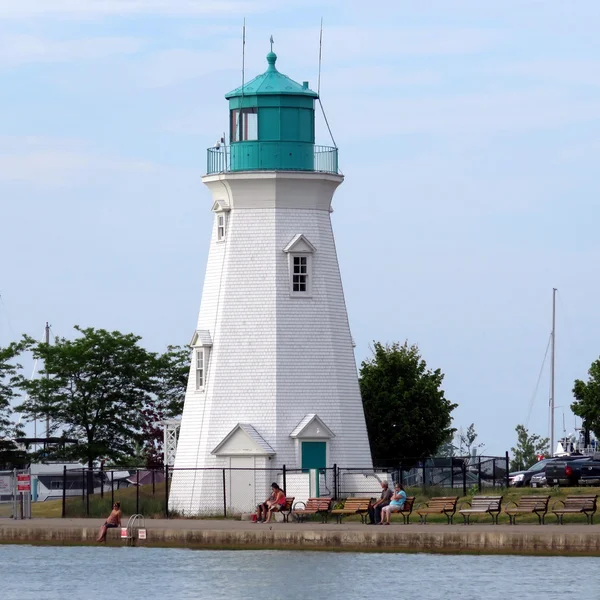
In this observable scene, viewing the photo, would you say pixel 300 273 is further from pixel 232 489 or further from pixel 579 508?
pixel 579 508

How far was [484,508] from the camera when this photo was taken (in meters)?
48.9

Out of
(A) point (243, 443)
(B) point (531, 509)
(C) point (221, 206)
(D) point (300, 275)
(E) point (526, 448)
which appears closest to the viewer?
(B) point (531, 509)

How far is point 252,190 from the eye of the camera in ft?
191

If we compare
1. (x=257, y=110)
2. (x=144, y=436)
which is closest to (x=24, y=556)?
(x=257, y=110)

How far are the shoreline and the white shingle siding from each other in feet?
15.5

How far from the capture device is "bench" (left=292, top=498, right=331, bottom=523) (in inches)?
2035

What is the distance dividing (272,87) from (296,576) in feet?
61.6

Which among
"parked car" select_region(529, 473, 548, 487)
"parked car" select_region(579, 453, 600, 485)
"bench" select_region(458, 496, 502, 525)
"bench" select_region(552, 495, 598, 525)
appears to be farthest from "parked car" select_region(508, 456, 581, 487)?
"bench" select_region(552, 495, 598, 525)

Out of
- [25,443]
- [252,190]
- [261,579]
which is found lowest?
[261,579]

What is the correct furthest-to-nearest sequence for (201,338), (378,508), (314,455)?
(201,338) < (314,455) < (378,508)

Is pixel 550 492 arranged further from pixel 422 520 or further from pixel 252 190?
pixel 252 190

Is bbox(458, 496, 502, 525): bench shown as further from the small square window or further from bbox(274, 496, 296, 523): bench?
the small square window

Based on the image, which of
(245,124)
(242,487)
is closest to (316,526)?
(242,487)

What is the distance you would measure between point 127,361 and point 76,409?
281cm
